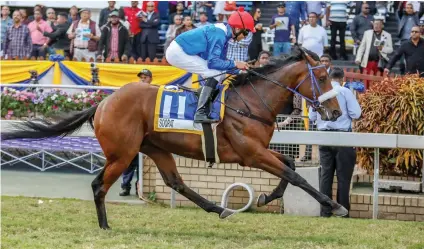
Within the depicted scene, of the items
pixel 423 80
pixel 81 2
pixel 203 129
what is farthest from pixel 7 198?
pixel 81 2

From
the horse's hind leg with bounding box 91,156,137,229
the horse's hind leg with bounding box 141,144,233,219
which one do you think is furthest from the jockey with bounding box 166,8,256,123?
the horse's hind leg with bounding box 91,156,137,229

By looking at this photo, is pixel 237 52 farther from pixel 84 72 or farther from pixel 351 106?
pixel 351 106

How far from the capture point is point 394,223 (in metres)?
9.32

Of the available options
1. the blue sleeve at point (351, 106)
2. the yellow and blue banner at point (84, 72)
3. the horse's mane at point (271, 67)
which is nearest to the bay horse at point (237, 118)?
the horse's mane at point (271, 67)

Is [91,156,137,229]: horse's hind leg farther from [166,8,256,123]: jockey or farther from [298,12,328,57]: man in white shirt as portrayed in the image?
[298,12,328,57]: man in white shirt

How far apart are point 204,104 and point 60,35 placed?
1046cm

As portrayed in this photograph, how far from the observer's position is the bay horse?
8.50 meters

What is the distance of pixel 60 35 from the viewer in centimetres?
1830

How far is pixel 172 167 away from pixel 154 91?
888mm

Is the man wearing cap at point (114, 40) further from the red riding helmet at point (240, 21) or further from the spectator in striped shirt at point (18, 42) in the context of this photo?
the red riding helmet at point (240, 21)

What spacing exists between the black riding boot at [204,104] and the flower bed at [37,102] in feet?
17.0

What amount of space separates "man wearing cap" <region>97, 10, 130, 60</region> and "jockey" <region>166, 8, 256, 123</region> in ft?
27.8

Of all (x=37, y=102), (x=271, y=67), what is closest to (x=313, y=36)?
(x=37, y=102)

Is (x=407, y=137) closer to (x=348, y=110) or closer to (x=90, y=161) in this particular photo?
(x=348, y=110)
